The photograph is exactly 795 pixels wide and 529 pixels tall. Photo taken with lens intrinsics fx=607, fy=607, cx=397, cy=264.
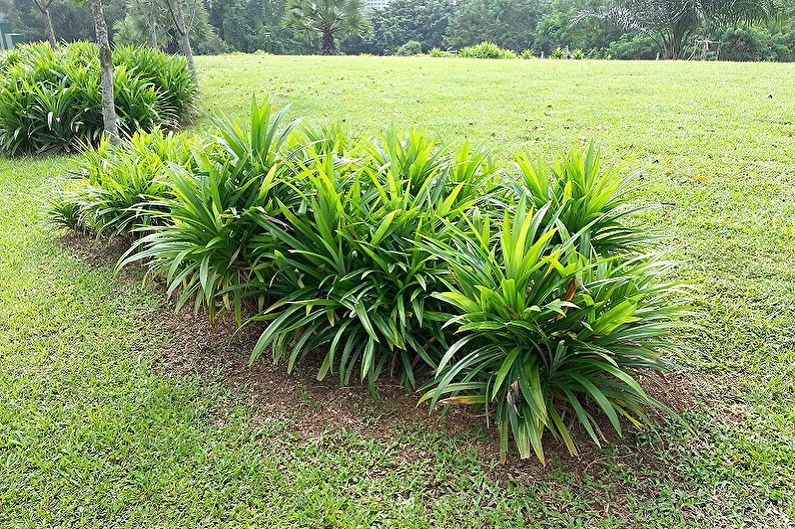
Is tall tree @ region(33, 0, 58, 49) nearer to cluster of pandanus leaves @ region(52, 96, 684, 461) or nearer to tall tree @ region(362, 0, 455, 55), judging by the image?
cluster of pandanus leaves @ region(52, 96, 684, 461)

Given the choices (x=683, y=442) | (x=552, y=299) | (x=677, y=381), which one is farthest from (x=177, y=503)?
(x=677, y=381)

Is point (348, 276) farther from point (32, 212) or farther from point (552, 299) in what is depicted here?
point (32, 212)

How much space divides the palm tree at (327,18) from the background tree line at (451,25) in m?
0.04

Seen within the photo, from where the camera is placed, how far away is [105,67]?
17.4 ft

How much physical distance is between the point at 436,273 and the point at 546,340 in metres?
0.58

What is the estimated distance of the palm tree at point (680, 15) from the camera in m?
14.4

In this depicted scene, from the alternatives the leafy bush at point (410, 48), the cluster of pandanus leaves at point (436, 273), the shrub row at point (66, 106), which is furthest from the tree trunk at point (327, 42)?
the cluster of pandanus leaves at point (436, 273)

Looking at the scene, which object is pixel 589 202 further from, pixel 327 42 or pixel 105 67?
pixel 327 42

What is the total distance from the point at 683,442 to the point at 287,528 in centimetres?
149

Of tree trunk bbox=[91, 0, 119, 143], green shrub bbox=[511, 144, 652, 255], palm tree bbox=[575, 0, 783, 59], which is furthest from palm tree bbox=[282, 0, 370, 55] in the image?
A: green shrub bbox=[511, 144, 652, 255]

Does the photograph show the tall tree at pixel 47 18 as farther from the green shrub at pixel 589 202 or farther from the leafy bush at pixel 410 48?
the leafy bush at pixel 410 48

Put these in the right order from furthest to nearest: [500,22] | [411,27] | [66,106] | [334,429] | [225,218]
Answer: [411,27] < [500,22] < [66,106] < [225,218] < [334,429]

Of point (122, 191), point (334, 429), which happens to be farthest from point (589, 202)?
point (122, 191)

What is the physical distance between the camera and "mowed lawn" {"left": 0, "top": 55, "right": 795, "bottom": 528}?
2082 mm
